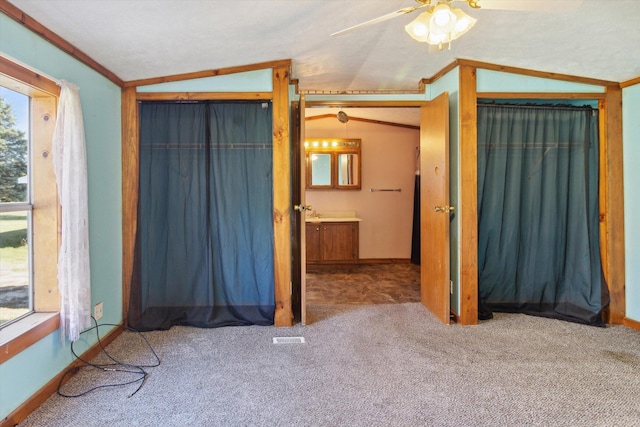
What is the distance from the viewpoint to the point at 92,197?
7.81 ft

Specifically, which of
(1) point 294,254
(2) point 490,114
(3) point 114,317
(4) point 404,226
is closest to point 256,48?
(1) point 294,254

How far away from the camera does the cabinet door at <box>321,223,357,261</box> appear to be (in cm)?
507

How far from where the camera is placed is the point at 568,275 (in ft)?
9.95

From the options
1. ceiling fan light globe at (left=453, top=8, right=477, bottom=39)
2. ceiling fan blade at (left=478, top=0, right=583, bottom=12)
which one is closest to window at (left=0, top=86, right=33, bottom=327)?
ceiling fan light globe at (left=453, top=8, right=477, bottom=39)

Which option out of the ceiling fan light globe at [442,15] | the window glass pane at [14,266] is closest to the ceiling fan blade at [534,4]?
the ceiling fan light globe at [442,15]

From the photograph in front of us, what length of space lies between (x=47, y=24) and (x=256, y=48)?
126 cm

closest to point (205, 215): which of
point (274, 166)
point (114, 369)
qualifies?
point (274, 166)

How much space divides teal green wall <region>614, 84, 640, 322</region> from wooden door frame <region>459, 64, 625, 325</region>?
3cm

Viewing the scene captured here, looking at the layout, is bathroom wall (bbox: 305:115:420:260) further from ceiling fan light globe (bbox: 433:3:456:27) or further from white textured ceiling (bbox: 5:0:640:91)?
ceiling fan light globe (bbox: 433:3:456:27)

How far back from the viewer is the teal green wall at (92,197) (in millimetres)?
1687

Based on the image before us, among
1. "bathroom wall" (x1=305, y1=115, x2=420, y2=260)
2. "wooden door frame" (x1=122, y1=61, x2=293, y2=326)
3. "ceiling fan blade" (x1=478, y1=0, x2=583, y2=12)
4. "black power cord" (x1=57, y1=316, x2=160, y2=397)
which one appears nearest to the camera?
"ceiling fan blade" (x1=478, y1=0, x2=583, y2=12)

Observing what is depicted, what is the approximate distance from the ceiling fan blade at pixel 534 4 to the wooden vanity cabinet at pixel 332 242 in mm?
3710

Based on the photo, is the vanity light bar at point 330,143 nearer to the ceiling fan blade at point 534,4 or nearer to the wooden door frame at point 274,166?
the wooden door frame at point 274,166

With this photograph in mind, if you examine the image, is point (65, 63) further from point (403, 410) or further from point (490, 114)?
point (490, 114)
